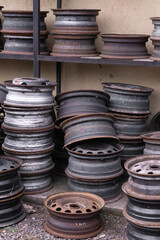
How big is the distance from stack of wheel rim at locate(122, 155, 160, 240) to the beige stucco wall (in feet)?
7.92

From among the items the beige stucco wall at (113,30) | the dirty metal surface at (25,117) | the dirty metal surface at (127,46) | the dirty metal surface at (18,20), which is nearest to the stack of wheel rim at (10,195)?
the dirty metal surface at (25,117)

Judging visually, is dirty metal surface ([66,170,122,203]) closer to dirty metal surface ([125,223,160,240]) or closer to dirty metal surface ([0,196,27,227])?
dirty metal surface ([0,196,27,227])

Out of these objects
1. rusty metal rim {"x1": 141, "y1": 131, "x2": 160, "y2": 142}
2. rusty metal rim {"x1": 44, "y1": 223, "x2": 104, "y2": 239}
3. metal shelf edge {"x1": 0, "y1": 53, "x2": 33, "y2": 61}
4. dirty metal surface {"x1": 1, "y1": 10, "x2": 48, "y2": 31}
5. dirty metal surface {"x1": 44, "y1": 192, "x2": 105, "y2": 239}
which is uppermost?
dirty metal surface {"x1": 1, "y1": 10, "x2": 48, "y2": 31}

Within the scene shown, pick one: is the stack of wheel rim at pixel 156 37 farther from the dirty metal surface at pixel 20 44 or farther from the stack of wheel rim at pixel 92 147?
the dirty metal surface at pixel 20 44

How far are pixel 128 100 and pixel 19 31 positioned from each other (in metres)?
1.87

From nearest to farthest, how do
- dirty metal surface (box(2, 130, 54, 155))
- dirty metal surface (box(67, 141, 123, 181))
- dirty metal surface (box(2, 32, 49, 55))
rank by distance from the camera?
dirty metal surface (box(67, 141, 123, 181)) < dirty metal surface (box(2, 130, 54, 155)) < dirty metal surface (box(2, 32, 49, 55))

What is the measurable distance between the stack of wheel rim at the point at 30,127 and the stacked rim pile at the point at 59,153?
0.36 metres

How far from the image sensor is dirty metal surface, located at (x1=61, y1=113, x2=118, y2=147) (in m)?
5.53

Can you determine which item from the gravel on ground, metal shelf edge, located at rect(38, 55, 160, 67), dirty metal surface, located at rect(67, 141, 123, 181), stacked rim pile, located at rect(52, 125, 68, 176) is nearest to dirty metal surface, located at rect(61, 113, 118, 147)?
dirty metal surface, located at rect(67, 141, 123, 181)

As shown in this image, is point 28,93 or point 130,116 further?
point 130,116

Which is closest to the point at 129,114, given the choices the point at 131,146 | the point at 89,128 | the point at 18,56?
the point at 131,146

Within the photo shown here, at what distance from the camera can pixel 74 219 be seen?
491 cm

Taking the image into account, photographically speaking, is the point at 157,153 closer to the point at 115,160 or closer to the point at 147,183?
the point at 115,160

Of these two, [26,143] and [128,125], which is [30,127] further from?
[128,125]
